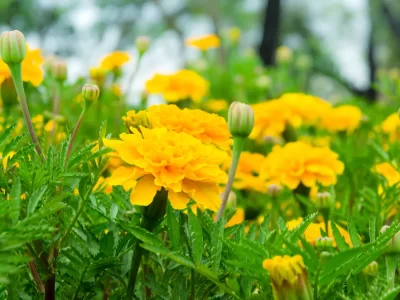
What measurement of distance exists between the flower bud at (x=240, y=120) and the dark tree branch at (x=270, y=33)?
4.58m

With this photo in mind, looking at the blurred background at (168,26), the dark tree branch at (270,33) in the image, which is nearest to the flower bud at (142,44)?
the dark tree branch at (270,33)

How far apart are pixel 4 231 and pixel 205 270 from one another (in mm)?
150

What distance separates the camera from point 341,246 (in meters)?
0.51

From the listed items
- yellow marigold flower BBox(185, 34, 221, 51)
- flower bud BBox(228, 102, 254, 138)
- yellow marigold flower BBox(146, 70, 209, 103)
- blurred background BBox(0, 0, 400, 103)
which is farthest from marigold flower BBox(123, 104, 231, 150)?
blurred background BBox(0, 0, 400, 103)

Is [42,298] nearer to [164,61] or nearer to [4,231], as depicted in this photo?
[4,231]

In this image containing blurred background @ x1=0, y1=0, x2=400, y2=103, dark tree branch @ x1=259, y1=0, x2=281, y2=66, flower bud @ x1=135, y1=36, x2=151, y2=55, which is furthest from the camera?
blurred background @ x1=0, y1=0, x2=400, y2=103

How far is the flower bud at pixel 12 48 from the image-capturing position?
597 millimetres

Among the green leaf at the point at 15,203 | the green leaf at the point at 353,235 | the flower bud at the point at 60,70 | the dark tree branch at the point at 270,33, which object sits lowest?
the dark tree branch at the point at 270,33

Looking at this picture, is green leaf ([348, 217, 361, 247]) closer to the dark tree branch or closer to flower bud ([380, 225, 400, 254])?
flower bud ([380, 225, 400, 254])

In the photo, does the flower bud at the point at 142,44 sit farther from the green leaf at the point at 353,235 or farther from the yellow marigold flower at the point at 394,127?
the green leaf at the point at 353,235

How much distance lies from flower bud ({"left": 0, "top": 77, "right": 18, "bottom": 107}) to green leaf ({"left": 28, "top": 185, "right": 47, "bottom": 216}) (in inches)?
20.6

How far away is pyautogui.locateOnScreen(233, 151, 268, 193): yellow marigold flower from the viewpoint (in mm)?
1131

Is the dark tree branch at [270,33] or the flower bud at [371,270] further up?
the flower bud at [371,270]

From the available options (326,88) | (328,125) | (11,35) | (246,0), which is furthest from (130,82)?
(326,88)
